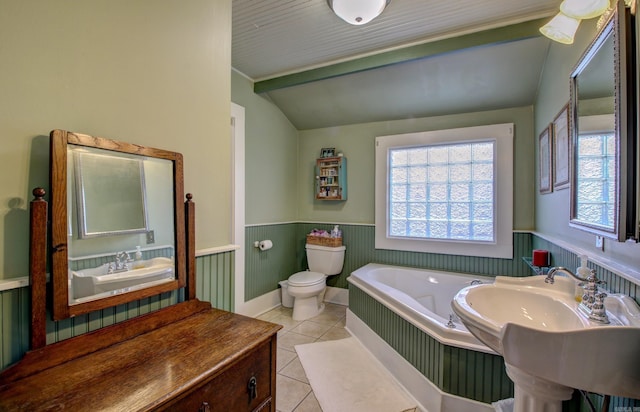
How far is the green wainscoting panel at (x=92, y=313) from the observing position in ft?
2.65

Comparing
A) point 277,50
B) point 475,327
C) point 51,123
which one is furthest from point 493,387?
point 277,50

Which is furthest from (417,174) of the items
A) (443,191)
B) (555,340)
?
(555,340)

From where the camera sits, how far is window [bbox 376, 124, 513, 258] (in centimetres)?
274

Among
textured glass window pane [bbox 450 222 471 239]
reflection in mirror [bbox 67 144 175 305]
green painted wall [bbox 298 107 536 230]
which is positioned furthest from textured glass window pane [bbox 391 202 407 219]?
reflection in mirror [bbox 67 144 175 305]

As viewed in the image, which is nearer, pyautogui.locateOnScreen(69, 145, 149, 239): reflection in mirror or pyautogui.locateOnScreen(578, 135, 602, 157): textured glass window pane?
pyautogui.locateOnScreen(69, 145, 149, 239): reflection in mirror

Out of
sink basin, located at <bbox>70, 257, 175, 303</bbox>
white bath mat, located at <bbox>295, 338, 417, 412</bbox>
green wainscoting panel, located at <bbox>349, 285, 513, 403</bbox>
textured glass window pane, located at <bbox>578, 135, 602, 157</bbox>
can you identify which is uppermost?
textured glass window pane, located at <bbox>578, 135, 602, 157</bbox>

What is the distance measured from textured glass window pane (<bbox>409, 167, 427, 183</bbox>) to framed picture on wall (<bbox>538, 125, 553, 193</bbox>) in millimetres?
982

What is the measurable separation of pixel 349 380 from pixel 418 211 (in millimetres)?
1802

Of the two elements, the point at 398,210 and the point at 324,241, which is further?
the point at 324,241

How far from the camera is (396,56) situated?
2373 millimetres

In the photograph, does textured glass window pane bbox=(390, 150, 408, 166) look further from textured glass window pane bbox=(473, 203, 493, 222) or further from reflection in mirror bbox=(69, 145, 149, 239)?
reflection in mirror bbox=(69, 145, 149, 239)

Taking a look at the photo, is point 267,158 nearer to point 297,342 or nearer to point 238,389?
point 297,342

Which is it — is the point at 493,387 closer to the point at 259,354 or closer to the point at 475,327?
the point at 475,327

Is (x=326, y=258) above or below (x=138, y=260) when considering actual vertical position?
below
